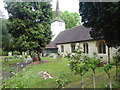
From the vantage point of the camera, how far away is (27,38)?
4730 millimetres

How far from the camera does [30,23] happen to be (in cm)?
455

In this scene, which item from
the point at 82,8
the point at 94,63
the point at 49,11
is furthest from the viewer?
the point at 49,11

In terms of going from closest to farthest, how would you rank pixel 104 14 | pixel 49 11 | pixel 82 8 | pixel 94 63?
pixel 94 63, pixel 104 14, pixel 82 8, pixel 49 11

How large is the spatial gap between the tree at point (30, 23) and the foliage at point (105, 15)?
2726 millimetres

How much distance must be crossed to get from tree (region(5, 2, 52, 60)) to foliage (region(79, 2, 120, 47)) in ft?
8.94

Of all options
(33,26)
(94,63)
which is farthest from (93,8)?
(33,26)

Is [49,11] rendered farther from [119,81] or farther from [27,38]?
[119,81]

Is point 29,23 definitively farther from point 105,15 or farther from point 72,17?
point 105,15

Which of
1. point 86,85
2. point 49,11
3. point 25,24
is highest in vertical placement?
point 49,11

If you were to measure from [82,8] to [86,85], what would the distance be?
1.72 meters

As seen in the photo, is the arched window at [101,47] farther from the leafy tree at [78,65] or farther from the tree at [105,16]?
the leafy tree at [78,65]

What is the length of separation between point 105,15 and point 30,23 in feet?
11.9

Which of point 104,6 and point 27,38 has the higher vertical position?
point 104,6

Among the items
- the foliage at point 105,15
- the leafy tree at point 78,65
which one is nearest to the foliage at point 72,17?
the foliage at point 105,15
